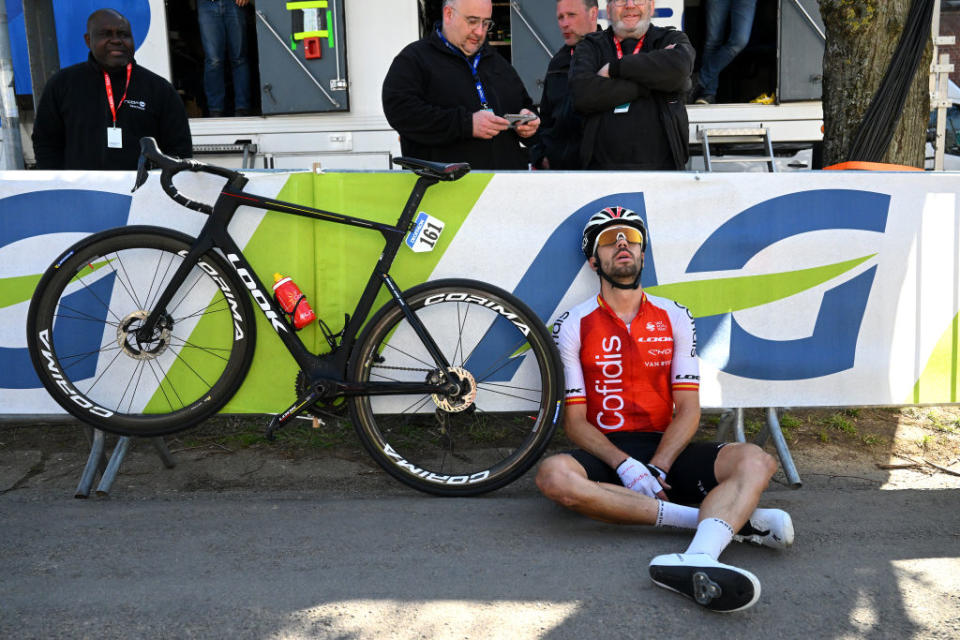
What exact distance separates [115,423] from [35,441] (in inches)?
58.9

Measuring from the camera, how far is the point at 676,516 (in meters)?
3.43

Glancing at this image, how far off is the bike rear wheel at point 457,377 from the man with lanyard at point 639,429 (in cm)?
20

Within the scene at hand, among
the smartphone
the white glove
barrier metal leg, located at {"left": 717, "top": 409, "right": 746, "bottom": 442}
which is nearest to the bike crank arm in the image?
the white glove

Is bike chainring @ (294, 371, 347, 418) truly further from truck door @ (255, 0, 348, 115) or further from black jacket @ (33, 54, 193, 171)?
truck door @ (255, 0, 348, 115)

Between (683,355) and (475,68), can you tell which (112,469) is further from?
(475,68)

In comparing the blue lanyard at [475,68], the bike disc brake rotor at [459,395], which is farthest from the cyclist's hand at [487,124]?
the bike disc brake rotor at [459,395]

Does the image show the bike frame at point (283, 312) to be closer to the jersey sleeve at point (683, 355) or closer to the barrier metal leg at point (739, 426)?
the jersey sleeve at point (683, 355)

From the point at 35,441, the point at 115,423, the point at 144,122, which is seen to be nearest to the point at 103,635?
the point at 115,423

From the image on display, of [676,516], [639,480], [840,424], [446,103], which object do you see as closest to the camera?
[676,516]

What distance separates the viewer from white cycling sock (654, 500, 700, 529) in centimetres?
342

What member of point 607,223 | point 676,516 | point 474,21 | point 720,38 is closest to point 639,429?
point 676,516

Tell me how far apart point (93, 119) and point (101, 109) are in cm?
8

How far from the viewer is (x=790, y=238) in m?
4.41

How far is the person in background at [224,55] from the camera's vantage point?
852cm
